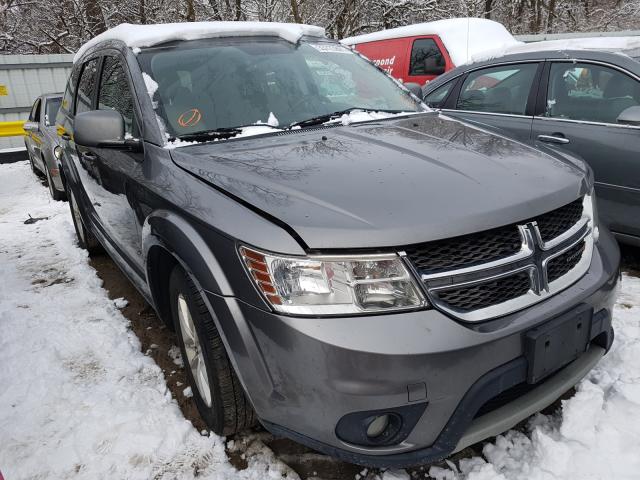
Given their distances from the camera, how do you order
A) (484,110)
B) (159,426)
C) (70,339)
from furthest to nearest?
(484,110) → (70,339) → (159,426)

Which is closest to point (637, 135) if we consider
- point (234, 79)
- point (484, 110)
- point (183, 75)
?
point (484, 110)

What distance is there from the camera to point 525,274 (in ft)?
5.86

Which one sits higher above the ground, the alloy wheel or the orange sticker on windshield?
the orange sticker on windshield

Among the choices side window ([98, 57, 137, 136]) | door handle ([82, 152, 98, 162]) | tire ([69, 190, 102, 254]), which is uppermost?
side window ([98, 57, 137, 136])

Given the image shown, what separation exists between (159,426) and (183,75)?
1.75 m

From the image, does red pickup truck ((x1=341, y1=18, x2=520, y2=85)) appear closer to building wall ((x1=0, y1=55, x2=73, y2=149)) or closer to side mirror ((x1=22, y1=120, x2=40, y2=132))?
side mirror ((x1=22, y1=120, x2=40, y2=132))

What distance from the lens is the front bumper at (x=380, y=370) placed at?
1.56 meters

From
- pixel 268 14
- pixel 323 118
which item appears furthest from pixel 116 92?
pixel 268 14

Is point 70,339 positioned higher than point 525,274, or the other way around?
point 525,274

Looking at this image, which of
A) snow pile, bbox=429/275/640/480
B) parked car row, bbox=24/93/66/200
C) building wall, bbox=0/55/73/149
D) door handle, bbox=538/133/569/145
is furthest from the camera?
building wall, bbox=0/55/73/149

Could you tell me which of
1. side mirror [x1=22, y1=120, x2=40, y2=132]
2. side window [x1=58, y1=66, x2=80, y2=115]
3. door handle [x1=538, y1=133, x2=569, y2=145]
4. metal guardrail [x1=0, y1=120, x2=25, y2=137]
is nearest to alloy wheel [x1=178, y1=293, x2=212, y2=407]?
side window [x1=58, y1=66, x2=80, y2=115]

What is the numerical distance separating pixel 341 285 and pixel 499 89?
11.4 feet

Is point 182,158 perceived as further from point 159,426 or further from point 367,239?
point 159,426

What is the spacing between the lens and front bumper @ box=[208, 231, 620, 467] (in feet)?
5.13
